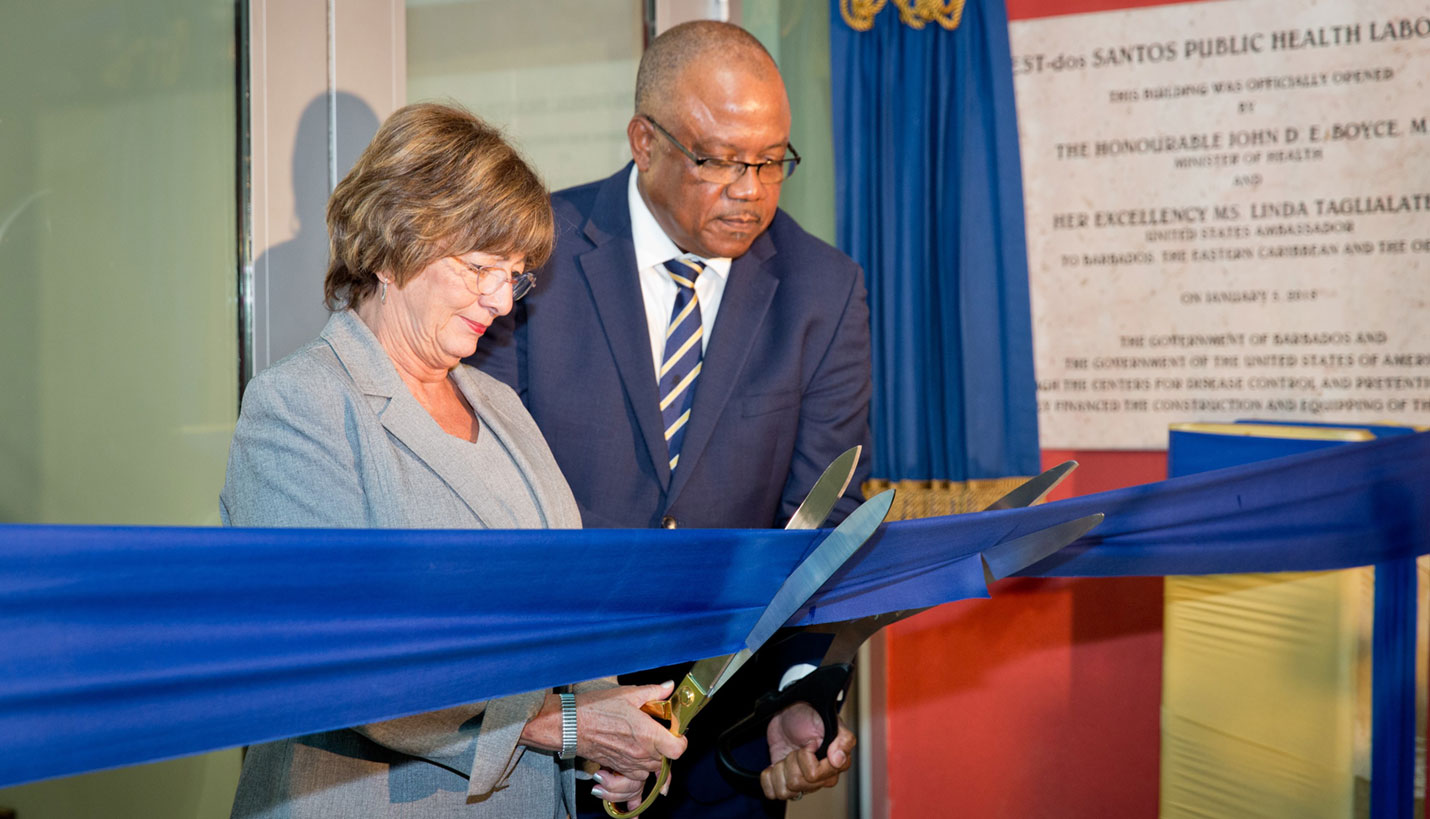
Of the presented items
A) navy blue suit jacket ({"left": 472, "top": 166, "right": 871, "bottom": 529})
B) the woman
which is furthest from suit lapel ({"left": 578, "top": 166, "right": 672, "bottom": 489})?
the woman

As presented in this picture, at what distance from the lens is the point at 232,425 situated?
188cm

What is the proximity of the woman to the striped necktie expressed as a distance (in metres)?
0.47

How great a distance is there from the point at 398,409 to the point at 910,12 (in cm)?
230

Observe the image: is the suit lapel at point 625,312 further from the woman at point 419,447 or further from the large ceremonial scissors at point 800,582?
the large ceremonial scissors at point 800,582

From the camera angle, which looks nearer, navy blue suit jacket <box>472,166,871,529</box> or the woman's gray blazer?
the woman's gray blazer

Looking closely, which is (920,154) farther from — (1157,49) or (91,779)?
(91,779)

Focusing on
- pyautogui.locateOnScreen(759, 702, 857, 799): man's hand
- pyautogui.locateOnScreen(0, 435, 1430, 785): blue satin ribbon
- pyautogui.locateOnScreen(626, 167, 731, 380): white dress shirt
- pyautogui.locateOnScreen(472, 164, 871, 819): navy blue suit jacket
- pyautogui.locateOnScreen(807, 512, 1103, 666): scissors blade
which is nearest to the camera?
pyautogui.locateOnScreen(0, 435, 1430, 785): blue satin ribbon

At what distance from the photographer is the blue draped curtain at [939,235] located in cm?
308

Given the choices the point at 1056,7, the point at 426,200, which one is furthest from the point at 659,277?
the point at 1056,7

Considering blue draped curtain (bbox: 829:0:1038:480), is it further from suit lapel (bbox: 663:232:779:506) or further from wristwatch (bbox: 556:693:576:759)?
wristwatch (bbox: 556:693:576:759)

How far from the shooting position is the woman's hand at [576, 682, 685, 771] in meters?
1.37

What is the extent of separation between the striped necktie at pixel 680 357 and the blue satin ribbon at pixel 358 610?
672 millimetres

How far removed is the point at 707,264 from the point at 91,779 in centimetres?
131

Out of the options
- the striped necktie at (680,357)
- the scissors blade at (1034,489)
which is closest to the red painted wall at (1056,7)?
the striped necktie at (680,357)
